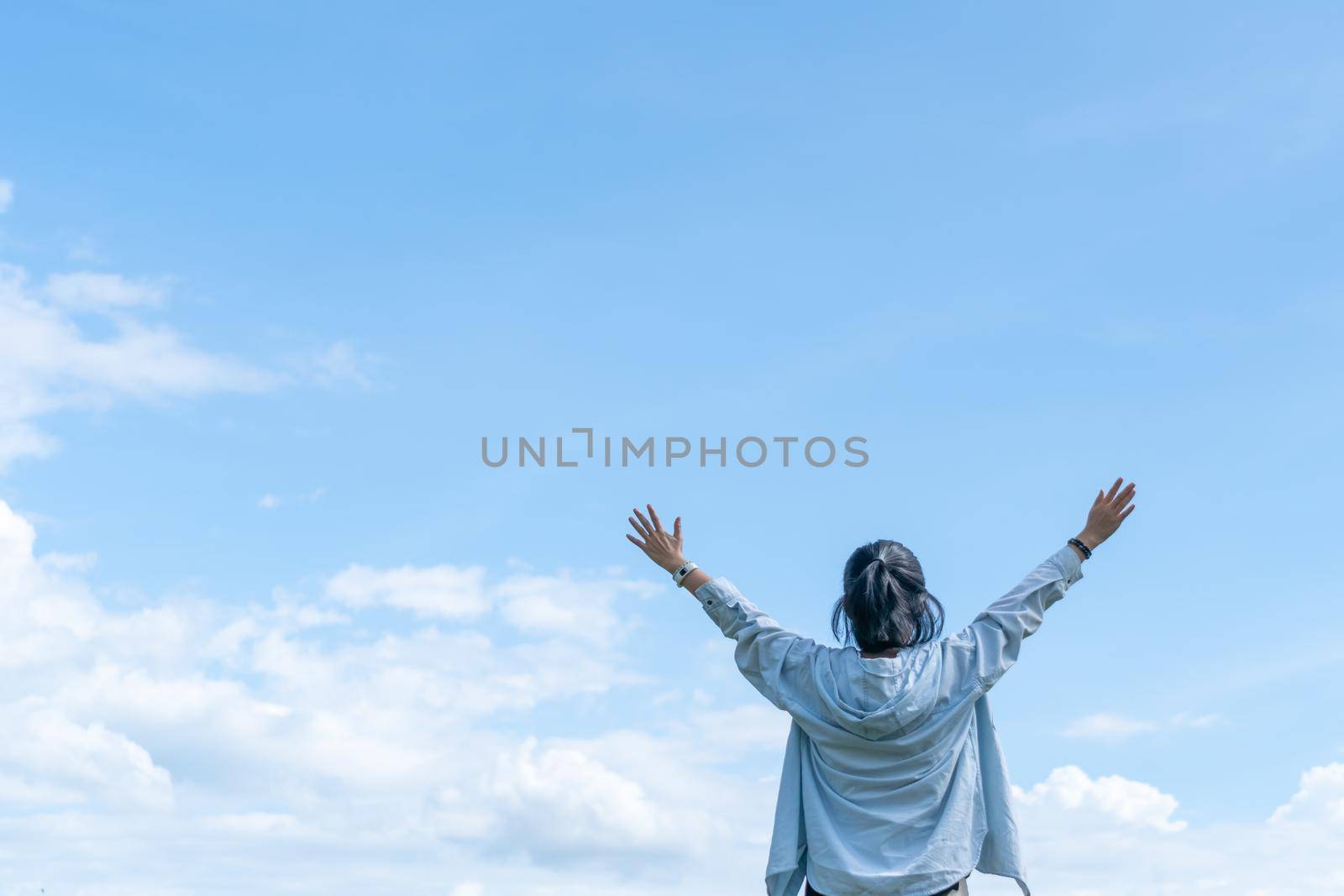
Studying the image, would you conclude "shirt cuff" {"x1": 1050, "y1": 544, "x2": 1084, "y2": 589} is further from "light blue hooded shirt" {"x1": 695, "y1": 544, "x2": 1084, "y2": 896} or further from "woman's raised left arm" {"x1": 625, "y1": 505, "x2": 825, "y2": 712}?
"woman's raised left arm" {"x1": 625, "y1": 505, "x2": 825, "y2": 712}

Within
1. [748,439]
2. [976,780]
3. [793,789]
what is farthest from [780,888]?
[748,439]

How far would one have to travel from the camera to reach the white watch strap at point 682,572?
22.4ft

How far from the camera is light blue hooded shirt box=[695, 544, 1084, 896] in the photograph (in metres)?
6.12

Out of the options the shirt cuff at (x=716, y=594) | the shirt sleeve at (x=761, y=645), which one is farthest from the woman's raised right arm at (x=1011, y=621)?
the shirt cuff at (x=716, y=594)

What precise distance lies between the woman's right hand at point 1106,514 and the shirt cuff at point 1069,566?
0.32 ft

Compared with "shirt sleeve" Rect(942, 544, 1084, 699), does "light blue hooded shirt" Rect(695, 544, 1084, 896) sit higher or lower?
lower

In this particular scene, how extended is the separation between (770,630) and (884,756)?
2.73 ft

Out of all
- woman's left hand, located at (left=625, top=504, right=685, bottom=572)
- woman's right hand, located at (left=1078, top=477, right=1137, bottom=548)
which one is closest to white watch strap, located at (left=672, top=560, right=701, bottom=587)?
woman's left hand, located at (left=625, top=504, right=685, bottom=572)

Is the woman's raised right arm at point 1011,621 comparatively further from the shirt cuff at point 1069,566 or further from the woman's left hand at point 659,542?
the woman's left hand at point 659,542

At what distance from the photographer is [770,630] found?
21.7ft

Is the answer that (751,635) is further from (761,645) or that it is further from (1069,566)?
(1069,566)

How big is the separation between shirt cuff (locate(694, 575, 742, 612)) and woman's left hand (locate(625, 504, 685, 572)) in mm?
200

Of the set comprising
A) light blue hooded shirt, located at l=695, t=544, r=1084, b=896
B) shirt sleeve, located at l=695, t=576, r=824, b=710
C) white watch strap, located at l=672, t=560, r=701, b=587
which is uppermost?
white watch strap, located at l=672, t=560, r=701, b=587

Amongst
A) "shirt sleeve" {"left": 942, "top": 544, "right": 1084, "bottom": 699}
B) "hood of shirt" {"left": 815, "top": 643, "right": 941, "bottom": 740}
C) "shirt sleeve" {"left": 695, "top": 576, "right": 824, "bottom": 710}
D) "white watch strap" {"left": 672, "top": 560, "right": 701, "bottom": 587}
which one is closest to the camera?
"hood of shirt" {"left": 815, "top": 643, "right": 941, "bottom": 740}
